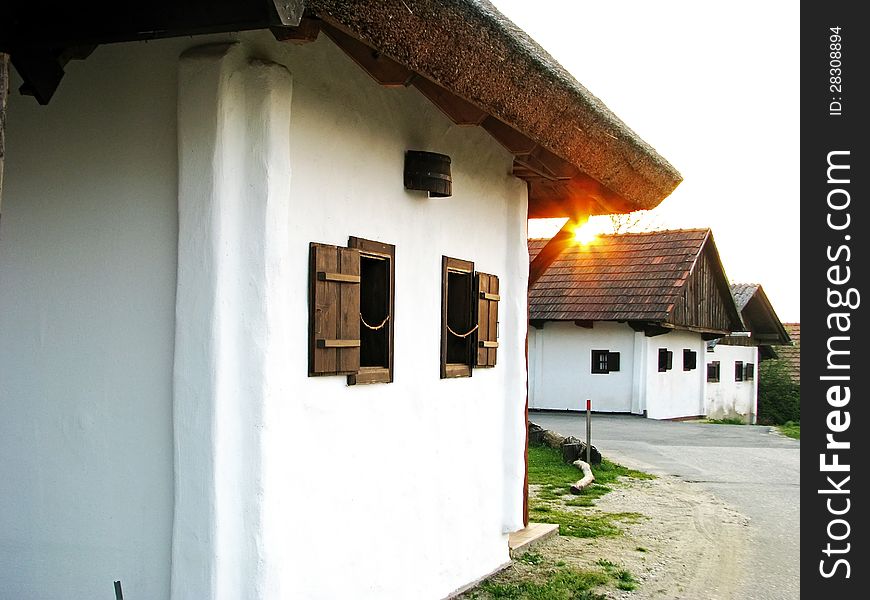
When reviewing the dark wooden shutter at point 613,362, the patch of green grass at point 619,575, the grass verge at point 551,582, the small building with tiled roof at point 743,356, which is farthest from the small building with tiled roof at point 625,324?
the grass verge at point 551,582

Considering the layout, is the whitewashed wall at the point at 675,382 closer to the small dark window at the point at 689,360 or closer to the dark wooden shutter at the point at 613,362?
the small dark window at the point at 689,360

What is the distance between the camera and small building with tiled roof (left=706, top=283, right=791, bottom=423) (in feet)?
93.6

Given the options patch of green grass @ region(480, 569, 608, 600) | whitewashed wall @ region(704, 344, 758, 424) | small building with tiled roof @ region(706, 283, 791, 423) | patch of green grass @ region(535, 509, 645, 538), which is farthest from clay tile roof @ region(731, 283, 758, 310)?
patch of green grass @ region(480, 569, 608, 600)

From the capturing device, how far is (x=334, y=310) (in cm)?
459

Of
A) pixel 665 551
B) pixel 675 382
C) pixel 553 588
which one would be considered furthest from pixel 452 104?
pixel 675 382

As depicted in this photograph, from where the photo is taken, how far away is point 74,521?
4152 millimetres

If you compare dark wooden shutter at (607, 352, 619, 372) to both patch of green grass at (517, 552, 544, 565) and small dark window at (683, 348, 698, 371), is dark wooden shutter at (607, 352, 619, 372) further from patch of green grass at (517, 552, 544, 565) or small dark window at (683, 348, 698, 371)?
patch of green grass at (517, 552, 544, 565)

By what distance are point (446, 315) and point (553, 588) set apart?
186cm

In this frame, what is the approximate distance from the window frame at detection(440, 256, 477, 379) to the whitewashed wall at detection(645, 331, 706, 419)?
17.5 m

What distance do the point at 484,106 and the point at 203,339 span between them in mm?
1736

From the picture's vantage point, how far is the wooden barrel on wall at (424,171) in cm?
534

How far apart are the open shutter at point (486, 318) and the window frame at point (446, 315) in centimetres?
5
